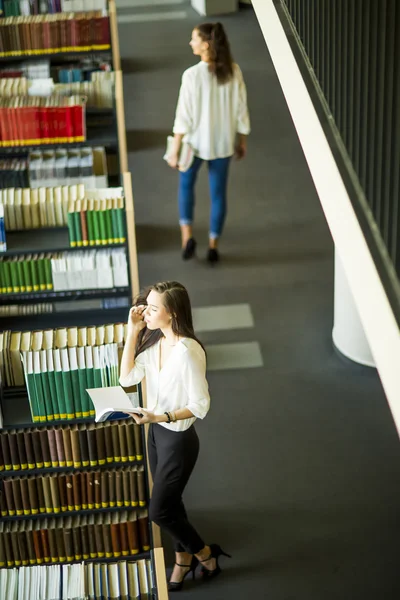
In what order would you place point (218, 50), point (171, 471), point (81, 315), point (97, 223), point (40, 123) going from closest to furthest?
point (171, 471)
point (97, 223)
point (81, 315)
point (40, 123)
point (218, 50)

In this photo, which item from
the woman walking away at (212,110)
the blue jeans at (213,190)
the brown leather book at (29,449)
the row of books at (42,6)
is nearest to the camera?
the brown leather book at (29,449)

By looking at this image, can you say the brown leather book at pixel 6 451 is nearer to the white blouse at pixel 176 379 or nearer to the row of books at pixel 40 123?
the white blouse at pixel 176 379

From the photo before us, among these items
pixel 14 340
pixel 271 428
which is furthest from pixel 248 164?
pixel 14 340

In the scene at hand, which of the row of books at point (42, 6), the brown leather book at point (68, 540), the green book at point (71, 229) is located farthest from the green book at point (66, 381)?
the row of books at point (42, 6)

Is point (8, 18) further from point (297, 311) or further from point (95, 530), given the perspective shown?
point (95, 530)

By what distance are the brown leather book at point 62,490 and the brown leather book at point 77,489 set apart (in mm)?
45

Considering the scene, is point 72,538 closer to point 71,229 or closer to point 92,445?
point 92,445

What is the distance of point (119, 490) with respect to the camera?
4344 millimetres

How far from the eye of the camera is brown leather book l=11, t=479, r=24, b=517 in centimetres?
430

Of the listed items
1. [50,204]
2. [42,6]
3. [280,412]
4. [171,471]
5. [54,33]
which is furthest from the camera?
[42,6]

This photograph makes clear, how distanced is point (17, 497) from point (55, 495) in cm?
19

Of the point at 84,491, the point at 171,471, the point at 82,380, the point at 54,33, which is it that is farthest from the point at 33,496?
the point at 54,33

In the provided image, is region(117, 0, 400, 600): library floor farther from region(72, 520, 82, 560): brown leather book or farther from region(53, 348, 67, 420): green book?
region(53, 348, 67, 420): green book

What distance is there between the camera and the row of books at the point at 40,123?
588 centimetres
